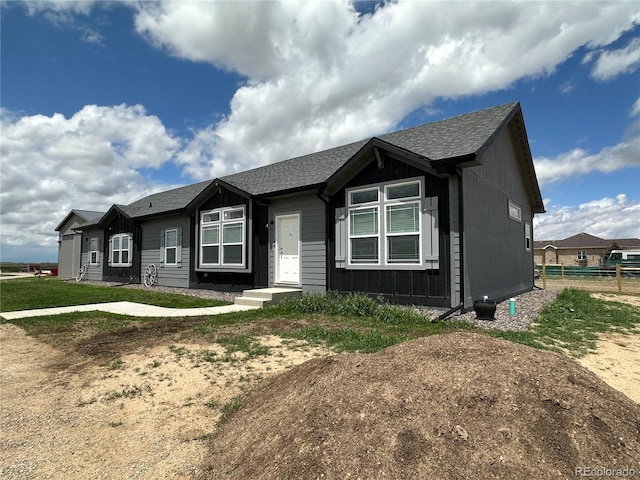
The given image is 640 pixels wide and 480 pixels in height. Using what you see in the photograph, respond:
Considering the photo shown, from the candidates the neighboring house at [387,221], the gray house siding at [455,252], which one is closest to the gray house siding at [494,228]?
the neighboring house at [387,221]

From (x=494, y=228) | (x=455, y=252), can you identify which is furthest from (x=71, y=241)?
(x=494, y=228)

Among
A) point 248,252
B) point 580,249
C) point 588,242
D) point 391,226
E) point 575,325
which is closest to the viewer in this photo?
point 575,325

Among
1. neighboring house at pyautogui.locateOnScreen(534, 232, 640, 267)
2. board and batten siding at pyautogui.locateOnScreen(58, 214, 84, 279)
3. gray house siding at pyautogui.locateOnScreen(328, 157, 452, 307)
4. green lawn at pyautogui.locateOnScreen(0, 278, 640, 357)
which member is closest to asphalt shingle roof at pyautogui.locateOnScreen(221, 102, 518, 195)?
gray house siding at pyautogui.locateOnScreen(328, 157, 452, 307)

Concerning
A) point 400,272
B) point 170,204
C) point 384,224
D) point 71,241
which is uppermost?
point 170,204

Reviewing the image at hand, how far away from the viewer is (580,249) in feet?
143

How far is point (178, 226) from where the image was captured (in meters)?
15.3

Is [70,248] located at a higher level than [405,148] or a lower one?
lower

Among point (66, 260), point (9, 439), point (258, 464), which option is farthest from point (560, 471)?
point (66, 260)

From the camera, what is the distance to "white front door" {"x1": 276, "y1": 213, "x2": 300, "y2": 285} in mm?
11281

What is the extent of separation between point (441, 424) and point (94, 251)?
22515mm

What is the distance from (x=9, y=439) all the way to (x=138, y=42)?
10657 mm

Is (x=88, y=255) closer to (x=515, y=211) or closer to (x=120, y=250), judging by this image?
(x=120, y=250)

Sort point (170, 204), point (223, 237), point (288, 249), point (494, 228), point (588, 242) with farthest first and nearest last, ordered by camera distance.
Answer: point (588, 242) → point (170, 204) → point (223, 237) → point (288, 249) → point (494, 228)

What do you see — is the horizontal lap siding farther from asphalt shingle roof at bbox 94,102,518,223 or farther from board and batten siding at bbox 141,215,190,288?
asphalt shingle roof at bbox 94,102,518,223
